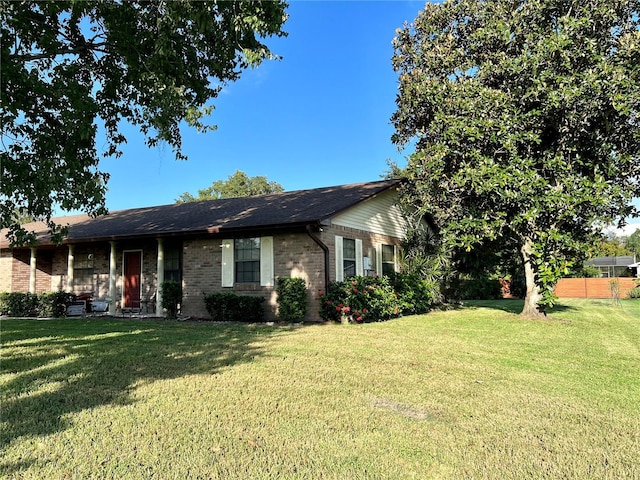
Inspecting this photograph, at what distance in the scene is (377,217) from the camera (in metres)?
15.7

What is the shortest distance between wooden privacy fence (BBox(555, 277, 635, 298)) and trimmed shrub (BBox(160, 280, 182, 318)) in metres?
23.3

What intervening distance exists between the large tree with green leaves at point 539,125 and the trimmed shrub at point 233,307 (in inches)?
230

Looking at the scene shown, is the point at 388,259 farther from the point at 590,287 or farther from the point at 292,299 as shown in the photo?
the point at 590,287

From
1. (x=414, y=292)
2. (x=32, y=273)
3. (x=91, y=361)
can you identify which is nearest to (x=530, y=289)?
(x=414, y=292)

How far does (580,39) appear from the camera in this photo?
36.7 ft

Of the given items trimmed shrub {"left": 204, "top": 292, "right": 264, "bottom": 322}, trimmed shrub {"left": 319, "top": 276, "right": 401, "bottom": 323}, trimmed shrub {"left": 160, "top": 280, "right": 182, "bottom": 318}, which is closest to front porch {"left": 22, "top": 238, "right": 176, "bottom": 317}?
trimmed shrub {"left": 160, "top": 280, "right": 182, "bottom": 318}

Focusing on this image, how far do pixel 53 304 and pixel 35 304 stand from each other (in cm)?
85

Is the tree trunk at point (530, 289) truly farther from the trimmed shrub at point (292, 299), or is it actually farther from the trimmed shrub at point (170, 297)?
the trimmed shrub at point (170, 297)

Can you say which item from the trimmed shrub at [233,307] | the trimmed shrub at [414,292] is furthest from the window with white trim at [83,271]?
the trimmed shrub at [414,292]

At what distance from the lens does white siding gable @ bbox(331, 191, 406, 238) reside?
1386 cm

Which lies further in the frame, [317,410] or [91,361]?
[91,361]

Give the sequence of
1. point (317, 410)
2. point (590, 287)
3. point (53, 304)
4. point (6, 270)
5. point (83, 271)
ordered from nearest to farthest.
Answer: point (317, 410) < point (53, 304) < point (83, 271) < point (6, 270) < point (590, 287)

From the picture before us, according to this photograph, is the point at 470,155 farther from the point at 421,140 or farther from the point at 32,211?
the point at 32,211

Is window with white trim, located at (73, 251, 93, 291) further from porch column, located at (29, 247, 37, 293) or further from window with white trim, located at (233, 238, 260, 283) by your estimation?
window with white trim, located at (233, 238, 260, 283)
